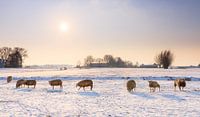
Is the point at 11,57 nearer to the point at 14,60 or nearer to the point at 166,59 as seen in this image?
the point at 14,60

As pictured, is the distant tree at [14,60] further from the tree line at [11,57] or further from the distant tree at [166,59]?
the distant tree at [166,59]

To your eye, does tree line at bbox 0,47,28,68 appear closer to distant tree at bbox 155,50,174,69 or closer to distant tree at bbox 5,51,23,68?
distant tree at bbox 5,51,23,68

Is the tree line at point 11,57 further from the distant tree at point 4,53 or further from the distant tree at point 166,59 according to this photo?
the distant tree at point 166,59

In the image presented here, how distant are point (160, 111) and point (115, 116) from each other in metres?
3.46

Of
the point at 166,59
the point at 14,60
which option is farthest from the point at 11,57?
the point at 166,59

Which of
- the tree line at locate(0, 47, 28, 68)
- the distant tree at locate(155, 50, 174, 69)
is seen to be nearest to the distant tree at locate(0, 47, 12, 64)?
the tree line at locate(0, 47, 28, 68)

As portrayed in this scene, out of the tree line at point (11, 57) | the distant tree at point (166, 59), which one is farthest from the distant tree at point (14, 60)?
the distant tree at point (166, 59)

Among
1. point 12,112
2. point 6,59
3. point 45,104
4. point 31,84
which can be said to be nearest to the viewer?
point 12,112

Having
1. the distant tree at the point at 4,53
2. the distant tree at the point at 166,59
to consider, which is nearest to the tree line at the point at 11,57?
the distant tree at the point at 4,53

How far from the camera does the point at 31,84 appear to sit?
4144cm

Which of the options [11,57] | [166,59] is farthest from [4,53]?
[166,59]

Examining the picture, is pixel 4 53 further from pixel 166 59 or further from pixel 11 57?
pixel 166 59

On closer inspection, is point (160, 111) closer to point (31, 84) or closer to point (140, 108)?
point (140, 108)

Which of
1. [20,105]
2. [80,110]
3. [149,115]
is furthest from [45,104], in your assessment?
[149,115]
